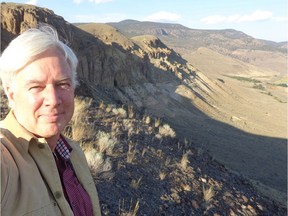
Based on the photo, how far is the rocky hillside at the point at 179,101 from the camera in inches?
625

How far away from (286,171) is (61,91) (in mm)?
19355

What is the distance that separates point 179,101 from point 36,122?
29.2m

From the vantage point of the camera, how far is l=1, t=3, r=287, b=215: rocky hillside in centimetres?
1588

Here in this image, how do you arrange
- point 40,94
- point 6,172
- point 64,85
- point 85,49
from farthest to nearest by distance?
point 85,49, point 64,85, point 40,94, point 6,172

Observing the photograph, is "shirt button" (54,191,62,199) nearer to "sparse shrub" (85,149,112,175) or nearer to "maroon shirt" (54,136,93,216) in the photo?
"maroon shirt" (54,136,93,216)

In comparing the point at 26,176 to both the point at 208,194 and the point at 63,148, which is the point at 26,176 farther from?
the point at 208,194

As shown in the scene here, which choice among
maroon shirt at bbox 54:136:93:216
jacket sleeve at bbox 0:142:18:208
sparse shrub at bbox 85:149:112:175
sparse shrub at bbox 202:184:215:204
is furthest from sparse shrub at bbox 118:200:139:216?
jacket sleeve at bbox 0:142:18:208

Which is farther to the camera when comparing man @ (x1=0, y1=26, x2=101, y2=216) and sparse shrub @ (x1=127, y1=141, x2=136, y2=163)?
sparse shrub @ (x1=127, y1=141, x2=136, y2=163)

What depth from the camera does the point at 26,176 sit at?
164 centimetres

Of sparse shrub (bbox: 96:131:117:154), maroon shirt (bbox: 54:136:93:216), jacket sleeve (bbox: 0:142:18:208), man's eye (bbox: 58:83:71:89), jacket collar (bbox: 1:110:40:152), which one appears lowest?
sparse shrub (bbox: 96:131:117:154)

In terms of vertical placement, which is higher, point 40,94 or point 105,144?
point 40,94

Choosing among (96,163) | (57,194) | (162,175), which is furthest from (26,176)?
(162,175)

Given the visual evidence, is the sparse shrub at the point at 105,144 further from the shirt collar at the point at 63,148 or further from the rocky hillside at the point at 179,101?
the shirt collar at the point at 63,148

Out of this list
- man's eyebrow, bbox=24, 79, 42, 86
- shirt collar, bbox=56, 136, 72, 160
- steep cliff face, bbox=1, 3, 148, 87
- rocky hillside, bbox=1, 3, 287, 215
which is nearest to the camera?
man's eyebrow, bbox=24, 79, 42, 86
